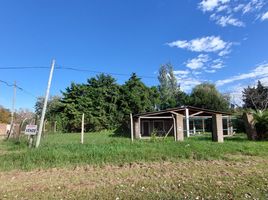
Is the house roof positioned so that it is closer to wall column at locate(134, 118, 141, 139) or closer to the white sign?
wall column at locate(134, 118, 141, 139)

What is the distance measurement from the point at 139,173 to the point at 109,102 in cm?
3583

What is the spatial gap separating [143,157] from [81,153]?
2415 mm

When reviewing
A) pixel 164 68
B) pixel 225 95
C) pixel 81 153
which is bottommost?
Result: pixel 81 153

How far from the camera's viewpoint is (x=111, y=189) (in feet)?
21.7

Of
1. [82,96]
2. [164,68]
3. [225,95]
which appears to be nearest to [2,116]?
[82,96]

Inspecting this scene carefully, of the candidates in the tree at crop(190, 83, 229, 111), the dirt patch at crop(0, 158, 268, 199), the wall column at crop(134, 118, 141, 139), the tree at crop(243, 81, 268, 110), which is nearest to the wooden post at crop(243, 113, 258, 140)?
the dirt patch at crop(0, 158, 268, 199)

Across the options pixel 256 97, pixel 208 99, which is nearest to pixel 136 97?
pixel 208 99

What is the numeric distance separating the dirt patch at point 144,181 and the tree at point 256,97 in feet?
102

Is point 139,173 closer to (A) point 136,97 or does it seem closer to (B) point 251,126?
(B) point 251,126

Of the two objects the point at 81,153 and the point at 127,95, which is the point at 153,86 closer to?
the point at 127,95

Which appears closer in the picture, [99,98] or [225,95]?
[99,98]

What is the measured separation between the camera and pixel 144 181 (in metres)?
7.30

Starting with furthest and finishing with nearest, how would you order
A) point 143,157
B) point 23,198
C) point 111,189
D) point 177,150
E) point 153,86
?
point 153,86 < point 177,150 < point 143,157 < point 111,189 < point 23,198

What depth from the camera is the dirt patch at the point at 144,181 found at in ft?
20.3
